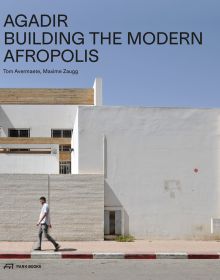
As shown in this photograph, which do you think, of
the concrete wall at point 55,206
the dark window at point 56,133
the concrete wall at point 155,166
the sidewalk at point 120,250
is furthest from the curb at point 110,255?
the dark window at point 56,133

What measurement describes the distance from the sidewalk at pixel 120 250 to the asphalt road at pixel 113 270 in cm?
63

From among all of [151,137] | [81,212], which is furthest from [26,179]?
[151,137]

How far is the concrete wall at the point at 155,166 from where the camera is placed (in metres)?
18.4

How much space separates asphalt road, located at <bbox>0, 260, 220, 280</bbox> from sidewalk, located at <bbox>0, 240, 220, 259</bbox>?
0.63m

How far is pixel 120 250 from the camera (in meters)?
15.4

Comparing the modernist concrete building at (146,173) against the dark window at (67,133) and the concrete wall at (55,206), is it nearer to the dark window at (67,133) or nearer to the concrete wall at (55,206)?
the concrete wall at (55,206)

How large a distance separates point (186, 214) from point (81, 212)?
3695 mm

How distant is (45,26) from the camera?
18078 mm

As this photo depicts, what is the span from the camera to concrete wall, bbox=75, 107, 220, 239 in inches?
726

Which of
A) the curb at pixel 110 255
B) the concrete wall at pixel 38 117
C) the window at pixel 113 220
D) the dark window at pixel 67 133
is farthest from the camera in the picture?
the dark window at pixel 67 133

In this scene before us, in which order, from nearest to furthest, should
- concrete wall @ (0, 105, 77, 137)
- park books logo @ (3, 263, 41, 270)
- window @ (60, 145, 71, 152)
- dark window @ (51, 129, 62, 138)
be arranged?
park books logo @ (3, 263, 41, 270), window @ (60, 145, 71, 152), concrete wall @ (0, 105, 77, 137), dark window @ (51, 129, 62, 138)

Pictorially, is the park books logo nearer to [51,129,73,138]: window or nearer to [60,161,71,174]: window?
[60,161,71,174]: window

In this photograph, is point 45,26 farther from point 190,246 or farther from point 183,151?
point 190,246

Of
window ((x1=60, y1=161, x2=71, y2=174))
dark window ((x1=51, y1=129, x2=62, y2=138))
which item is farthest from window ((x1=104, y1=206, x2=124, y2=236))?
dark window ((x1=51, y1=129, x2=62, y2=138))
